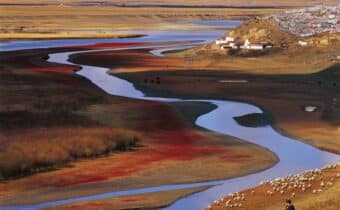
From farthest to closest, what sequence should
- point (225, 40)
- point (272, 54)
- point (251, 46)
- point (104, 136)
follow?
point (225, 40)
point (251, 46)
point (272, 54)
point (104, 136)

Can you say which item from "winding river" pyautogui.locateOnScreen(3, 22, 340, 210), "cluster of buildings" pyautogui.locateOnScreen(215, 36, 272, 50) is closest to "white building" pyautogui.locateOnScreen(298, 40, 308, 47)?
"cluster of buildings" pyautogui.locateOnScreen(215, 36, 272, 50)

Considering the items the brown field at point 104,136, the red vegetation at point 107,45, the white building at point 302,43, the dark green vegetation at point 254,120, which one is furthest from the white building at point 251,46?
the dark green vegetation at point 254,120

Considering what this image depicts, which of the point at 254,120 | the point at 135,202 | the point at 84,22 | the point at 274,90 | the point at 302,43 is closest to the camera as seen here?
the point at 135,202

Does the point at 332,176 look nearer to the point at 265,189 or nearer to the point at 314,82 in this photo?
the point at 265,189

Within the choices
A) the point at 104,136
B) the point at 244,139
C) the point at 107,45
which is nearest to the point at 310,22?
the point at 107,45

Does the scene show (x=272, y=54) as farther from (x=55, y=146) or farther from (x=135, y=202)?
(x=135, y=202)
